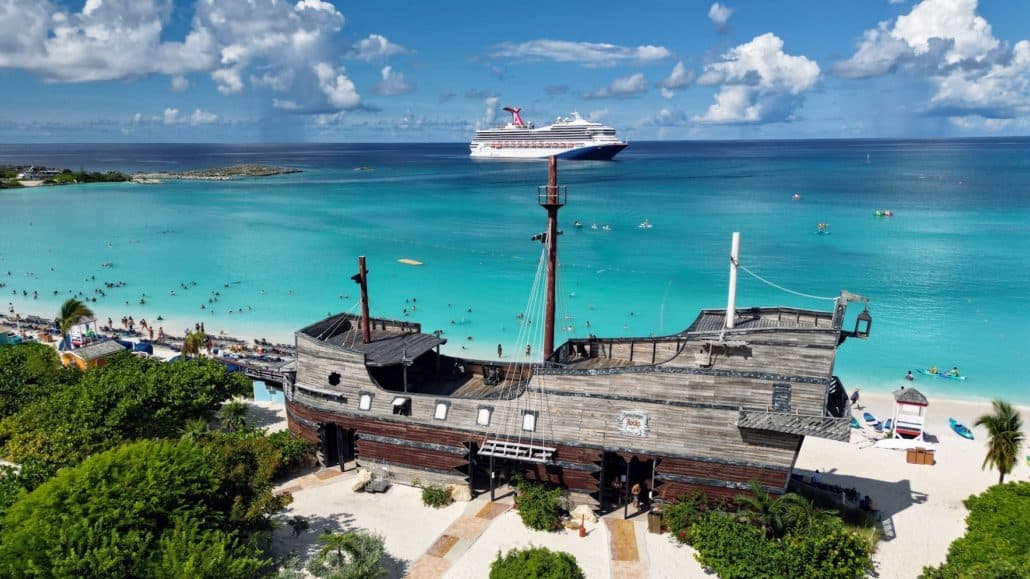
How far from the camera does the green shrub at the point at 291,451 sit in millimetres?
26375

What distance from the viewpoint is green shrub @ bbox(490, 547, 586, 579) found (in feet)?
58.9

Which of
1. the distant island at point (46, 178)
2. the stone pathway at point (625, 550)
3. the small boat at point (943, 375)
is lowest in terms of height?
the small boat at point (943, 375)

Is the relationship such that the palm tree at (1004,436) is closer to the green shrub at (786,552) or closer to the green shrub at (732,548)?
the green shrub at (786,552)

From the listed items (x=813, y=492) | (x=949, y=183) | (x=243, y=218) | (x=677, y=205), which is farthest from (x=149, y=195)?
(x=949, y=183)

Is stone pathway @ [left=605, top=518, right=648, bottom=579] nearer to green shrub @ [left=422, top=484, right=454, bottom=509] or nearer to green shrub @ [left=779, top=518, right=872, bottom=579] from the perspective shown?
green shrub @ [left=779, top=518, right=872, bottom=579]

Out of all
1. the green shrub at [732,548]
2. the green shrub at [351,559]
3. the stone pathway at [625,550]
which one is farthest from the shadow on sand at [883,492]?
the green shrub at [351,559]

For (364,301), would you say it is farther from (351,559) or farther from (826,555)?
(826,555)

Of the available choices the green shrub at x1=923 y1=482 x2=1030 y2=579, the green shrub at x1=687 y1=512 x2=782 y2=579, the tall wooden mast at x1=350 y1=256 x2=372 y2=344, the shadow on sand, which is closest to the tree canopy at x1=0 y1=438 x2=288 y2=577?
the tall wooden mast at x1=350 y1=256 x2=372 y2=344

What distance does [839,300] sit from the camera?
888 inches

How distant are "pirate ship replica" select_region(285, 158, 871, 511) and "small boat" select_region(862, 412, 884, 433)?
13.2 meters

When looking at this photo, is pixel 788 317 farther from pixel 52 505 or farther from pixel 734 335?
pixel 52 505

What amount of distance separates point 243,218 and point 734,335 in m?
115

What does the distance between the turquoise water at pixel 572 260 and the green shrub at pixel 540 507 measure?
82.1ft

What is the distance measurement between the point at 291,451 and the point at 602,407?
13933 millimetres
